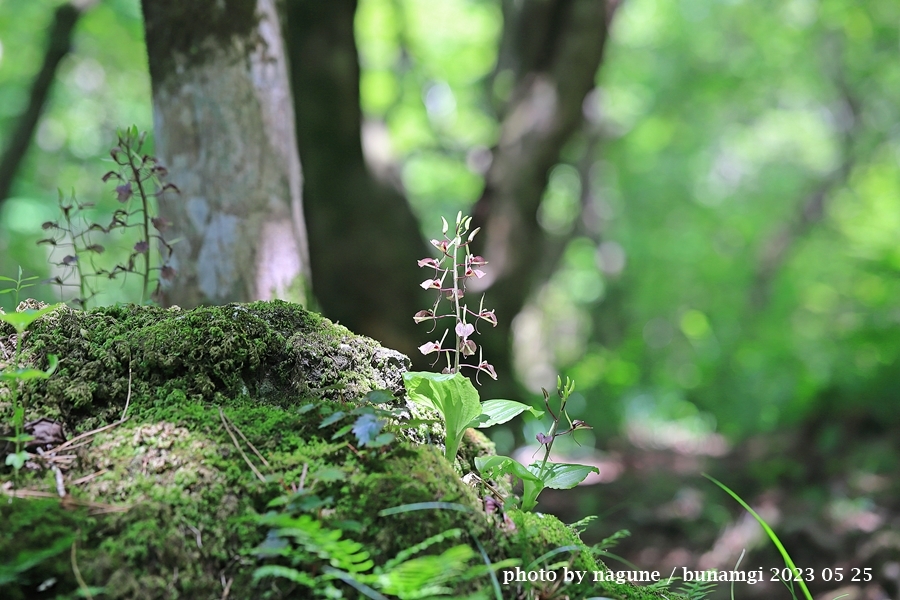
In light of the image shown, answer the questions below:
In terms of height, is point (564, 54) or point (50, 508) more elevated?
point (564, 54)

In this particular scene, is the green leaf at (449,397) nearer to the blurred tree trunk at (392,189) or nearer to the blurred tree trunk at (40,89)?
the blurred tree trunk at (392,189)

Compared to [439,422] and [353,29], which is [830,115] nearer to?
[353,29]

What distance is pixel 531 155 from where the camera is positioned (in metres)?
6.38

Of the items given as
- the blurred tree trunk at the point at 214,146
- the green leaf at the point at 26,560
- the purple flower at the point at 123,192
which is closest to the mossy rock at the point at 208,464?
the green leaf at the point at 26,560

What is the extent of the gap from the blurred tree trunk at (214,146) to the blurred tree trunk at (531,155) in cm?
382

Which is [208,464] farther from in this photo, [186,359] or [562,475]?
[562,475]

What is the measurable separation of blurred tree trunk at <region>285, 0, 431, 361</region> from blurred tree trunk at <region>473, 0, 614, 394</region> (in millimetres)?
918

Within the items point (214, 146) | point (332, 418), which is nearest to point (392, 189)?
point (214, 146)

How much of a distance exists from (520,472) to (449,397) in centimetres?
25

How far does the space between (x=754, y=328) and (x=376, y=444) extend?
1245 cm

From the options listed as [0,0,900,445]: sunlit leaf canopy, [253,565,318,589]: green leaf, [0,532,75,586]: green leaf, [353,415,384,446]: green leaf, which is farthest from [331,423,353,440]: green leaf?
[0,0,900,445]: sunlit leaf canopy

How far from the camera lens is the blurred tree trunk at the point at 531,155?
20.6ft

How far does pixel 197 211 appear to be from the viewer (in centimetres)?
246

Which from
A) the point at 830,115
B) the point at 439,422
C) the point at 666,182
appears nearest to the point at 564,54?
the point at 439,422
